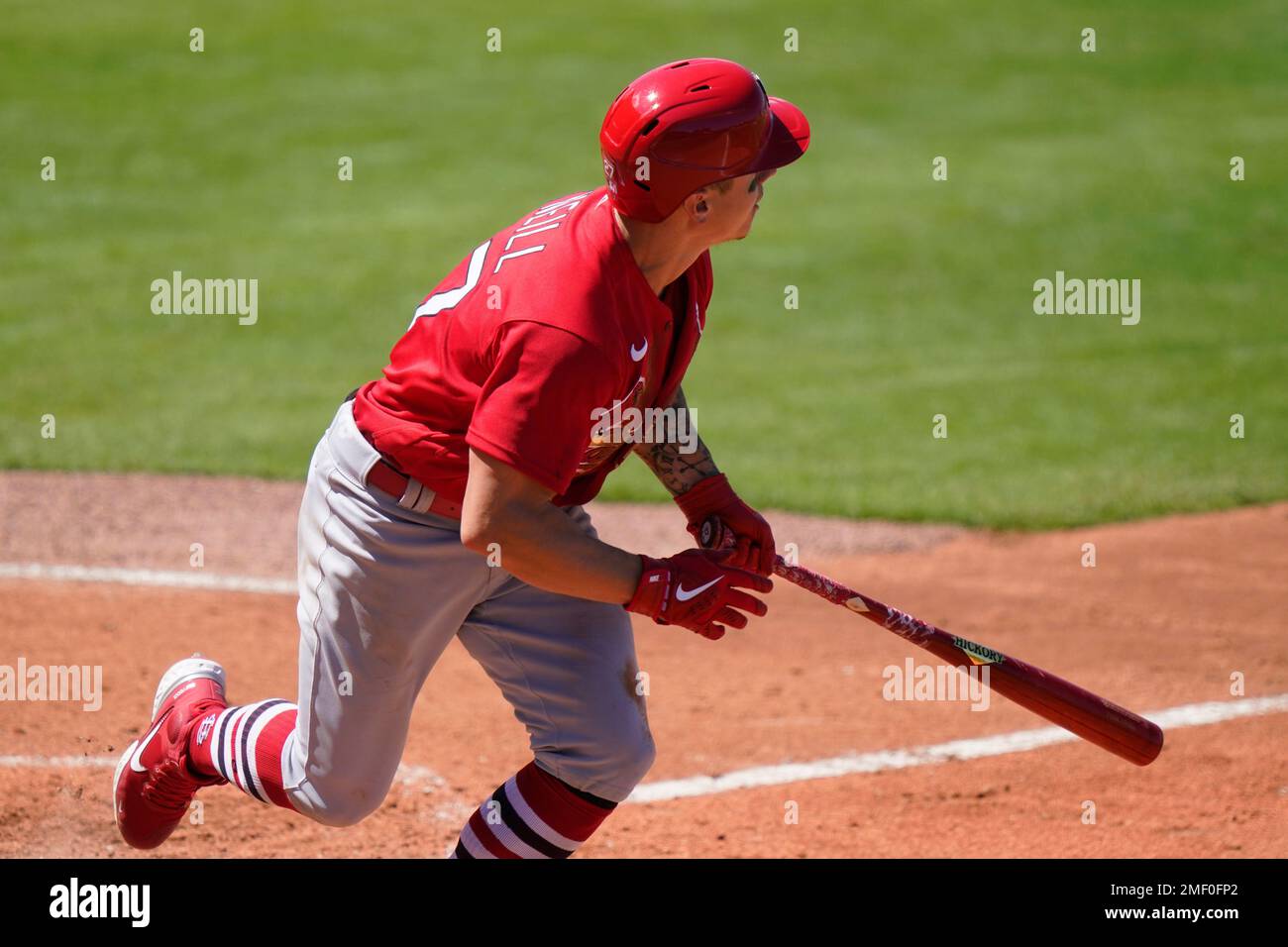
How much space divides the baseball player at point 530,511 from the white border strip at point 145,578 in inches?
108

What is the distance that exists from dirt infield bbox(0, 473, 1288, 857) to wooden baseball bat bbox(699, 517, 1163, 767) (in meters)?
0.55

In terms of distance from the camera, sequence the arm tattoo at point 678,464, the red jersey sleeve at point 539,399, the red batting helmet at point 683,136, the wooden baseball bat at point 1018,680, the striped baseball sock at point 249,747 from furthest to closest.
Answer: the arm tattoo at point 678,464 < the wooden baseball bat at point 1018,680 < the striped baseball sock at point 249,747 < the red batting helmet at point 683,136 < the red jersey sleeve at point 539,399

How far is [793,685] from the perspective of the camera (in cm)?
554

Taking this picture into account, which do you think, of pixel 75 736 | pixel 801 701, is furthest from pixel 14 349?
pixel 801 701

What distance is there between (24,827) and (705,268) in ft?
8.30

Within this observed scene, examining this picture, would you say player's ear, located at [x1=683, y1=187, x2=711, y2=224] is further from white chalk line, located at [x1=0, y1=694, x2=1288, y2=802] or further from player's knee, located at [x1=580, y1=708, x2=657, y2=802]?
white chalk line, located at [x1=0, y1=694, x2=1288, y2=802]

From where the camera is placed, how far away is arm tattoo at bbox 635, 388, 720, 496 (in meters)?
3.84

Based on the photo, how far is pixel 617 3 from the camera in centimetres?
2019

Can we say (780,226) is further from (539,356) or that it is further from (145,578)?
(539,356)

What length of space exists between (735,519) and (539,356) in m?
1.09

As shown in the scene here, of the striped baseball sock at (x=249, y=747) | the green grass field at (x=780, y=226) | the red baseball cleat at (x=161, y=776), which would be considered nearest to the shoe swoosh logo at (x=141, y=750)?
the red baseball cleat at (x=161, y=776)

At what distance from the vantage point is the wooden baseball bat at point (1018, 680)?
371 centimetres

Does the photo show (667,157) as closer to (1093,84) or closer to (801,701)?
(801,701)

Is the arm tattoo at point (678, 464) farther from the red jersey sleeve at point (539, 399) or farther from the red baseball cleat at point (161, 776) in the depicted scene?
the red baseball cleat at point (161, 776)
